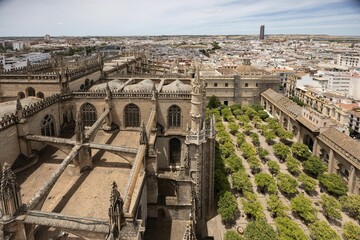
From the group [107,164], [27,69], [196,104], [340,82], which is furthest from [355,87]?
[27,69]

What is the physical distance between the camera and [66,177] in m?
20.9

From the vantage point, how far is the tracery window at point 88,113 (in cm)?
2962

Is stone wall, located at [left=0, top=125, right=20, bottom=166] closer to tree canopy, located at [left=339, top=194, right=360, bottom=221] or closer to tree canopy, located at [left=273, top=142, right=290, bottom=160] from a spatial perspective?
tree canopy, located at [left=339, top=194, right=360, bottom=221]

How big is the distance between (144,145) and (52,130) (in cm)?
1107

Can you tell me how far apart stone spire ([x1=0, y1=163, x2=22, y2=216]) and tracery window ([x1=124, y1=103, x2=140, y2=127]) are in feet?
53.7

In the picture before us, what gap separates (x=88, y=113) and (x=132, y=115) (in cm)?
472

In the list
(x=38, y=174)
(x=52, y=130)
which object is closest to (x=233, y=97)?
(x=52, y=130)

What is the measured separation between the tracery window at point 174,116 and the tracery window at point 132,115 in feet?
11.3

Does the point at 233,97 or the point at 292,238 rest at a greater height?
the point at 233,97

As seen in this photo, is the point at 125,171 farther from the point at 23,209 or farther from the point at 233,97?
the point at 233,97

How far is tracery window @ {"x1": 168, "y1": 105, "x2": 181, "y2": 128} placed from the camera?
2925cm

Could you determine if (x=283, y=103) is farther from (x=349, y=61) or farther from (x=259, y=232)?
(x=349, y=61)

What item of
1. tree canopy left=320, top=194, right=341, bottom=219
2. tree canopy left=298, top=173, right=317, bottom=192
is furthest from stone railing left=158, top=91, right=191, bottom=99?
tree canopy left=298, top=173, right=317, bottom=192

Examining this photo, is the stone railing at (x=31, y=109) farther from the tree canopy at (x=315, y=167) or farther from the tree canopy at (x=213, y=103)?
the tree canopy at (x=213, y=103)
